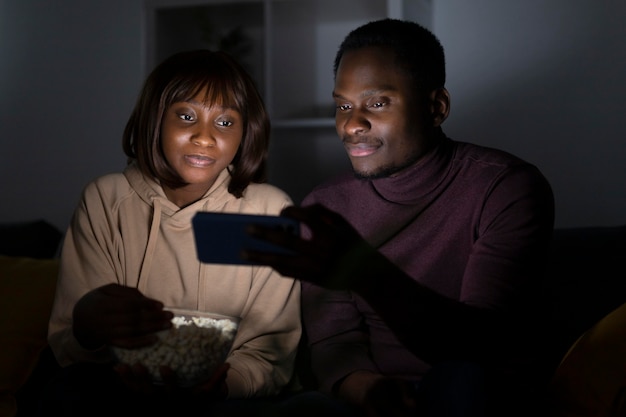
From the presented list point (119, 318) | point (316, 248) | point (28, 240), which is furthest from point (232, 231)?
point (28, 240)

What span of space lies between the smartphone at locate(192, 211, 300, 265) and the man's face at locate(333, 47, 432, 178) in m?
0.29

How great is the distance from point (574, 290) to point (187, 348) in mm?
606

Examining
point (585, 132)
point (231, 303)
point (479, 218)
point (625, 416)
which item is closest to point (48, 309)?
point (231, 303)

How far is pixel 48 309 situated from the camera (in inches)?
46.6

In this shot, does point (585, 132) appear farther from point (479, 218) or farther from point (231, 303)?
point (231, 303)

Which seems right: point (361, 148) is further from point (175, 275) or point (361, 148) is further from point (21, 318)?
point (21, 318)

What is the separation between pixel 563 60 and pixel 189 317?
3.09 ft

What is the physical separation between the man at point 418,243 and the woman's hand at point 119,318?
0.55 ft

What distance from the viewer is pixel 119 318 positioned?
729mm

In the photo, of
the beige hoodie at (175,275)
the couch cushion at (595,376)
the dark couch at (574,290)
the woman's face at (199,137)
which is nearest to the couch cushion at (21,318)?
the dark couch at (574,290)

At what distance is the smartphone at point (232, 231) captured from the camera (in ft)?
2.03

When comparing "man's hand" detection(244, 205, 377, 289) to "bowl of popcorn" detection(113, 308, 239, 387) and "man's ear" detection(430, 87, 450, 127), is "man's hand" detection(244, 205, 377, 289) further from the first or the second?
"man's ear" detection(430, 87, 450, 127)

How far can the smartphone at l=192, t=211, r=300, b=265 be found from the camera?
0.62m

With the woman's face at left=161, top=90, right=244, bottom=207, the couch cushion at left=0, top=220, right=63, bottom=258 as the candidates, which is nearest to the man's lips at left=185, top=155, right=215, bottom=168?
the woman's face at left=161, top=90, right=244, bottom=207
